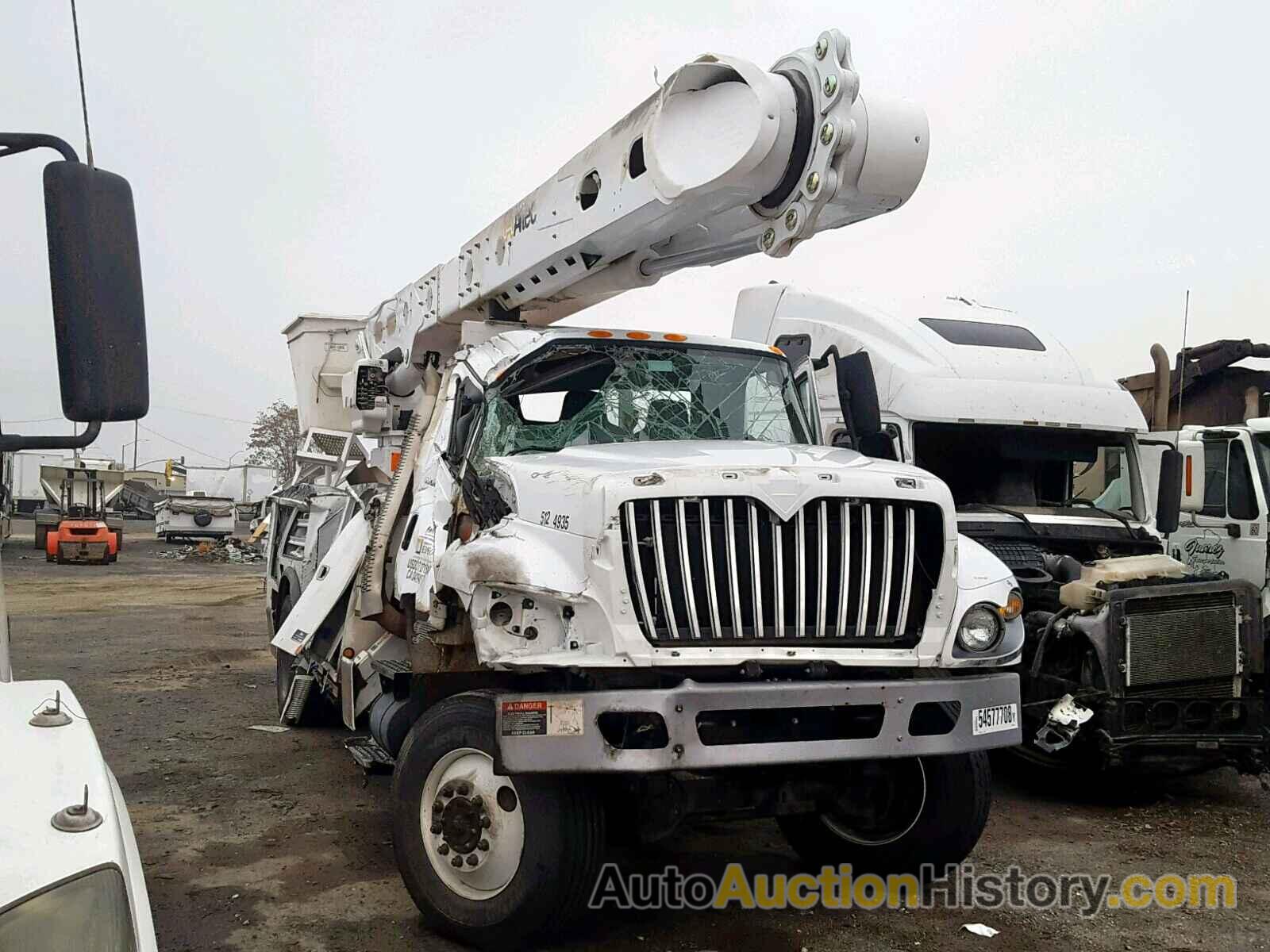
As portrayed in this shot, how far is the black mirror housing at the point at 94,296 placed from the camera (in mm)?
2361

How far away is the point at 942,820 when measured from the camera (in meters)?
4.77

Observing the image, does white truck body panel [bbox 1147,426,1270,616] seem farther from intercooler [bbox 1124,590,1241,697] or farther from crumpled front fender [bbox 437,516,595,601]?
crumpled front fender [bbox 437,516,595,601]

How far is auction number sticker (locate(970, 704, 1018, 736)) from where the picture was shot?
4.25m

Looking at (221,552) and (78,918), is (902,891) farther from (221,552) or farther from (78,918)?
(221,552)

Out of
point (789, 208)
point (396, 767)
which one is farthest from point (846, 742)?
point (789, 208)

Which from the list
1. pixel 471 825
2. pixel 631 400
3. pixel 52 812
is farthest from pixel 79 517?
pixel 52 812

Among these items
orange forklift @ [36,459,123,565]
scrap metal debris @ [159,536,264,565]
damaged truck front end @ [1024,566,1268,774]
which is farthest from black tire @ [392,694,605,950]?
scrap metal debris @ [159,536,264,565]

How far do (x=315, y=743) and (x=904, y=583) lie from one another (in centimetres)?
506

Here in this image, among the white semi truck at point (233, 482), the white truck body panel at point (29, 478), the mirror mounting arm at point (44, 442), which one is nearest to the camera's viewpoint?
the mirror mounting arm at point (44, 442)

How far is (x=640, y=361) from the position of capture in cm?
566

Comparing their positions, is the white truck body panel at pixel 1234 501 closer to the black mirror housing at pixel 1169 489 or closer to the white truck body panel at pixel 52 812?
the black mirror housing at pixel 1169 489

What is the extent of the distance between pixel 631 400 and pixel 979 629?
1.98 meters

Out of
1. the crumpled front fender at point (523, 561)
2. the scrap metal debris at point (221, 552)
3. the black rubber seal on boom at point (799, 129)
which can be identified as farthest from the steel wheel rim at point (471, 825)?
the scrap metal debris at point (221, 552)

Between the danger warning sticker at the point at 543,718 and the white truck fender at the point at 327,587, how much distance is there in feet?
9.24
